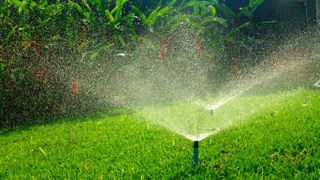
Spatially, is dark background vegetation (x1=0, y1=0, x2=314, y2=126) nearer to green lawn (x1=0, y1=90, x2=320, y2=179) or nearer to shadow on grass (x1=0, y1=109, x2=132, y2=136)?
shadow on grass (x1=0, y1=109, x2=132, y2=136)

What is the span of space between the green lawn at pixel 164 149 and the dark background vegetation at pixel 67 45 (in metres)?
1.16

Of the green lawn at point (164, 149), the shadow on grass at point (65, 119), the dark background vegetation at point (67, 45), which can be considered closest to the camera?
the green lawn at point (164, 149)

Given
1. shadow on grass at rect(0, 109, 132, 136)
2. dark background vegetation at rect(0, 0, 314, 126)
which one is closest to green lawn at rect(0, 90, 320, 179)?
shadow on grass at rect(0, 109, 132, 136)

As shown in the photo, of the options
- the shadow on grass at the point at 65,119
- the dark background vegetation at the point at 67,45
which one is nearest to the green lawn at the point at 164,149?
the shadow on grass at the point at 65,119

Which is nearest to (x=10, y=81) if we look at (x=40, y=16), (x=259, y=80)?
(x=40, y=16)

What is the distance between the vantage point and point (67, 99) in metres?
6.99

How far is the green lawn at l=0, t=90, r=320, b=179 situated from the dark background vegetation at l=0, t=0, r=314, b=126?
3.82ft

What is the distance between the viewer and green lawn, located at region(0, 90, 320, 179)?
356cm

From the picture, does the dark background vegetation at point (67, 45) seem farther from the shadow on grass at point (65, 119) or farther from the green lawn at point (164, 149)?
the green lawn at point (164, 149)

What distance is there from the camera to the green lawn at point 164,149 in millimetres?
3559

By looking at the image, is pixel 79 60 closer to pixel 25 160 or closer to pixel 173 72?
pixel 173 72

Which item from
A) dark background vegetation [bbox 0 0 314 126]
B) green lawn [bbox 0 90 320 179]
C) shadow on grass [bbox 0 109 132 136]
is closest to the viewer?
green lawn [bbox 0 90 320 179]

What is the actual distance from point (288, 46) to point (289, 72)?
1465 mm

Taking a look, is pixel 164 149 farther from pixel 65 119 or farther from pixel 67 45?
pixel 67 45
